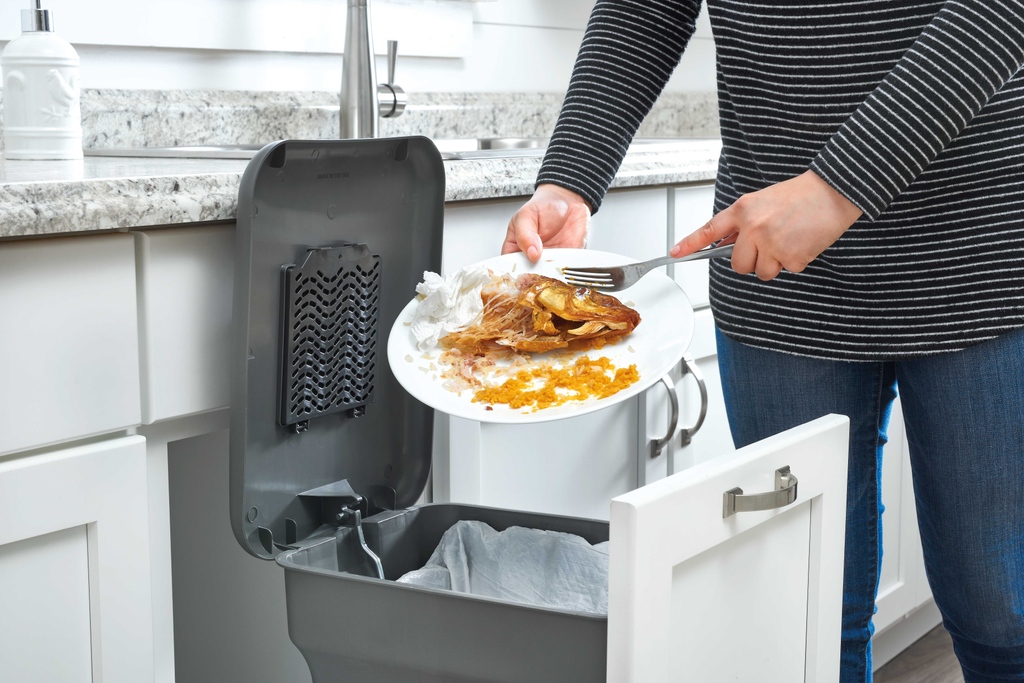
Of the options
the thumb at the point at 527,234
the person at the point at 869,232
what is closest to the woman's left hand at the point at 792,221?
the person at the point at 869,232

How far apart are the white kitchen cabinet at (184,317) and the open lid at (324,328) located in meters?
0.04

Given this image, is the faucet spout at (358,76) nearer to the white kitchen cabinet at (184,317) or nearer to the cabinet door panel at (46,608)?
the white kitchen cabinet at (184,317)

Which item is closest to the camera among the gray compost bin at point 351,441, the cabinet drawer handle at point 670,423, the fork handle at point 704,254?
the gray compost bin at point 351,441

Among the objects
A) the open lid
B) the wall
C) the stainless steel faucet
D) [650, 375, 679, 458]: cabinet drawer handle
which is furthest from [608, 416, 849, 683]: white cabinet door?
the wall

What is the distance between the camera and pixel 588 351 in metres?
0.92

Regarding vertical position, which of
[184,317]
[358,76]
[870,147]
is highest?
[358,76]

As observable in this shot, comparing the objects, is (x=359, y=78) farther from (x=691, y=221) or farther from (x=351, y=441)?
(x=351, y=441)

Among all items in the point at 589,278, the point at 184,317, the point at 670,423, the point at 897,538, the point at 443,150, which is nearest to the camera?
the point at 184,317

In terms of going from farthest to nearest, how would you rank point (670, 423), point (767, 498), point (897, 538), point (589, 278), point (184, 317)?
point (897, 538) → point (670, 423) → point (589, 278) → point (184, 317) → point (767, 498)

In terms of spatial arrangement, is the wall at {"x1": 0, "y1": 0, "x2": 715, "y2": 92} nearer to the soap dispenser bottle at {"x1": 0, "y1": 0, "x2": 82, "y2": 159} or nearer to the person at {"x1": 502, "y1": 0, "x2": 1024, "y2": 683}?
the soap dispenser bottle at {"x1": 0, "y1": 0, "x2": 82, "y2": 159}

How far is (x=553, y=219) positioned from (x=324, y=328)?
25 centimetres

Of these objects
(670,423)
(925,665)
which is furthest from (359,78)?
(925,665)

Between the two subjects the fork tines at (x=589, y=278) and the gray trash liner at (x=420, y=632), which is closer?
the gray trash liner at (x=420, y=632)

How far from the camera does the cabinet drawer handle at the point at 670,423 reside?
1.33 metres
